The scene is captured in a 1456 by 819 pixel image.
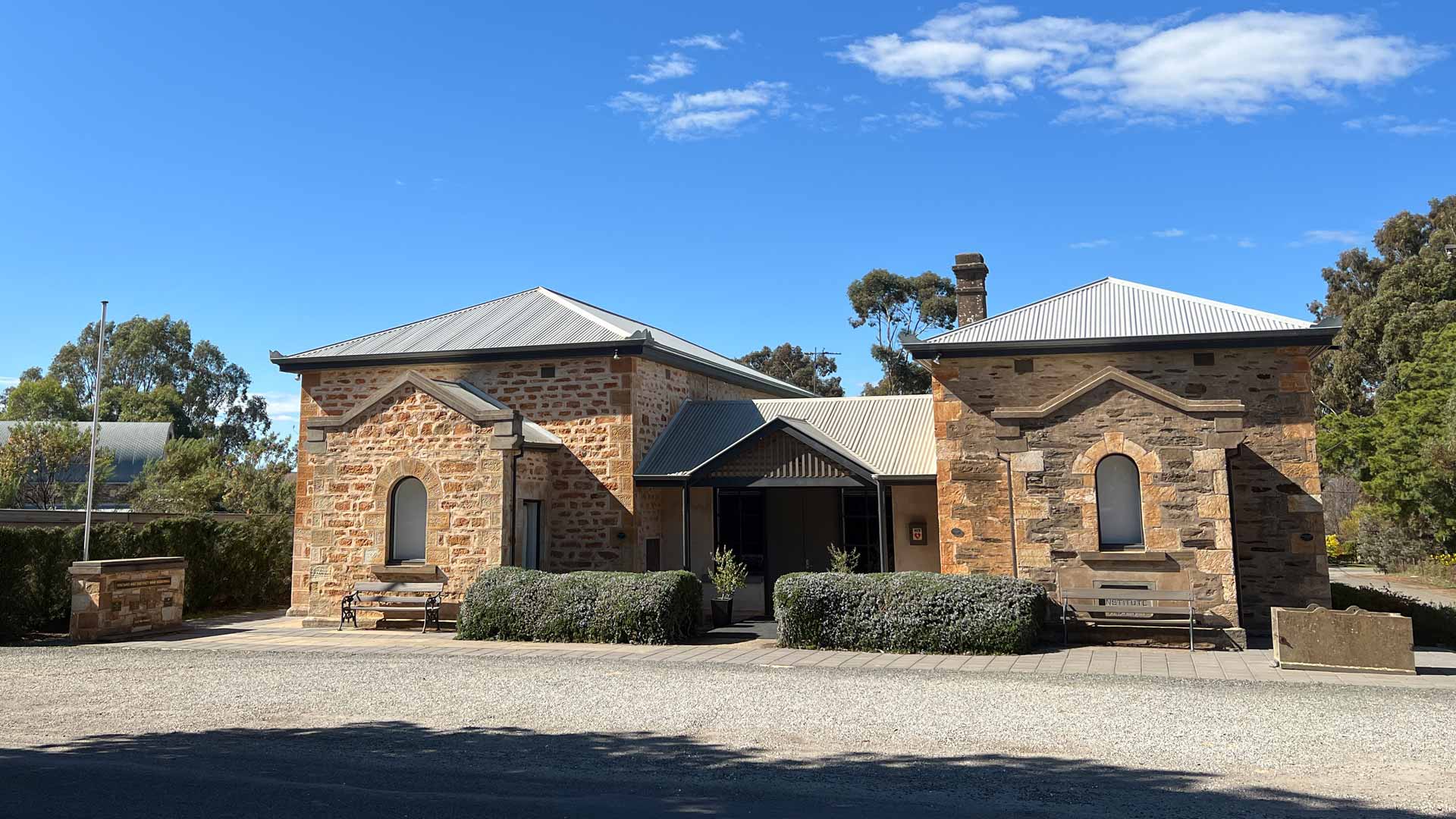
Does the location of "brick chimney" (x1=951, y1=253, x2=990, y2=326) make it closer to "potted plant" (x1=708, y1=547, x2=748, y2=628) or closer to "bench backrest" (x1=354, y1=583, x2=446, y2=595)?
"potted plant" (x1=708, y1=547, x2=748, y2=628)

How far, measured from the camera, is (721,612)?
50.0ft

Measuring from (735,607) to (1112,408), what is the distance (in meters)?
7.69

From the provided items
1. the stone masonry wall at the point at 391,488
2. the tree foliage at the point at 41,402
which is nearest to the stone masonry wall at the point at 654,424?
the stone masonry wall at the point at 391,488

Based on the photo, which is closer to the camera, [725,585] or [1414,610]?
[1414,610]

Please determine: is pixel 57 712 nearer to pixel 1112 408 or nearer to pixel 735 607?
pixel 735 607

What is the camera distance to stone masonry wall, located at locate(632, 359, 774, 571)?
16.9 m

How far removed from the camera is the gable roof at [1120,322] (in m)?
14.2

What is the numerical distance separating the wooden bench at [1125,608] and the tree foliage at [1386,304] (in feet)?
75.6

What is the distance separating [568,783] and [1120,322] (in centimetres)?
1205

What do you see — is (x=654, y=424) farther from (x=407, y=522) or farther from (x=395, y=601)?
(x=395, y=601)

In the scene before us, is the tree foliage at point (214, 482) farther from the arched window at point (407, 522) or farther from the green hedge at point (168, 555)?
the arched window at point (407, 522)

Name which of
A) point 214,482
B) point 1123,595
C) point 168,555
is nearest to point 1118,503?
point 1123,595

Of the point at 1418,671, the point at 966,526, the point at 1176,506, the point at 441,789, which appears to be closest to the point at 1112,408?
the point at 1176,506

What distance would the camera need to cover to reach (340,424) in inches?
631
